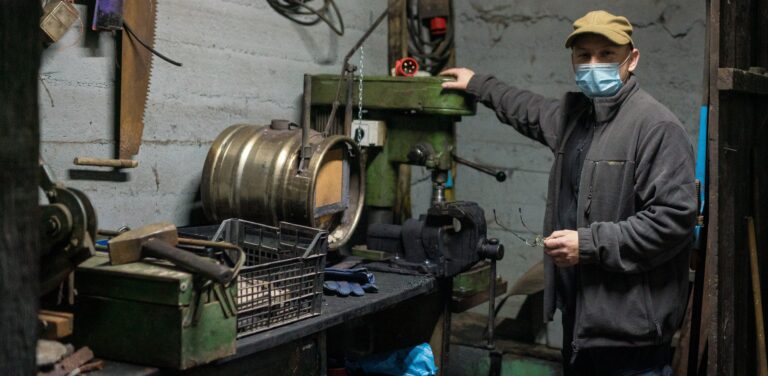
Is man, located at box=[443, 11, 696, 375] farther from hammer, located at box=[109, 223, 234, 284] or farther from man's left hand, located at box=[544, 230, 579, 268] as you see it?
hammer, located at box=[109, 223, 234, 284]

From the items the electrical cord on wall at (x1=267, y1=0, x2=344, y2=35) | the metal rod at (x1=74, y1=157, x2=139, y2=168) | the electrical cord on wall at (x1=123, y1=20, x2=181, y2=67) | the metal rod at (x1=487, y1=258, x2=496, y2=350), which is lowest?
the metal rod at (x1=487, y1=258, x2=496, y2=350)

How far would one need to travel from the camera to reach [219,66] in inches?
120

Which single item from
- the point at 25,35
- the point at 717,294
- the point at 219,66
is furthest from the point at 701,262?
the point at 25,35

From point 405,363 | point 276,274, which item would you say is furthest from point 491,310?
point 276,274

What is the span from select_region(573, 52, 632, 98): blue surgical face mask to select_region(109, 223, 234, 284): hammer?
1.35 metres

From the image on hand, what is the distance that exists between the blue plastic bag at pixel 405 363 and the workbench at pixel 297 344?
36cm

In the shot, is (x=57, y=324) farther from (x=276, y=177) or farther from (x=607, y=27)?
(x=607, y=27)

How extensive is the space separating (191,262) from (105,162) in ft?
2.91

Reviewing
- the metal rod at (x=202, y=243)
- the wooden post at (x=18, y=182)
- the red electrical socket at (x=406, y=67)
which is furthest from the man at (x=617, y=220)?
the wooden post at (x=18, y=182)

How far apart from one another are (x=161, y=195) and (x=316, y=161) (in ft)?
1.89

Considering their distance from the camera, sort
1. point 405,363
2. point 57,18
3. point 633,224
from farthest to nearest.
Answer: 1. point 405,363
2. point 633,224
3. point 57,18

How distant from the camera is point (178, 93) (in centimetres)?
288

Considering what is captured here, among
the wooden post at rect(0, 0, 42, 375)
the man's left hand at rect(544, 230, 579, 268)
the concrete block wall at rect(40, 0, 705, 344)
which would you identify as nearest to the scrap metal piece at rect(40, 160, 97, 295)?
the wooden post at rect(0, 0, 42, 375)

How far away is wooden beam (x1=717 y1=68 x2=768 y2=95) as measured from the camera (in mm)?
2793
